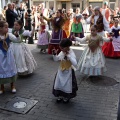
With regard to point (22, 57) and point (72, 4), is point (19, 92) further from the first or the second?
point (72, 4)

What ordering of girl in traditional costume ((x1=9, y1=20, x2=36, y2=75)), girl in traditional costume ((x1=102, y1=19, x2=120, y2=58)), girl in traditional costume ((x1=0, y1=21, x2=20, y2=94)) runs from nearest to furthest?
1. girl in traditional costume ((x1=0, y1=21, x2=20, y2=94))
2. girl in traditional costume ((x1=9, y1=20, x2=36, y2=75))
3. girl in traditional costume ((x1=102, y1=19, x2=120, y2=58))

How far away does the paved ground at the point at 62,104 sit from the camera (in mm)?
4066

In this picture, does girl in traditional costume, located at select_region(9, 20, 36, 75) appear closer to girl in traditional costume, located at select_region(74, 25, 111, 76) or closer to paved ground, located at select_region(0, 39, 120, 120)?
paved ground, located at select_region(0, 39, 120, 120)

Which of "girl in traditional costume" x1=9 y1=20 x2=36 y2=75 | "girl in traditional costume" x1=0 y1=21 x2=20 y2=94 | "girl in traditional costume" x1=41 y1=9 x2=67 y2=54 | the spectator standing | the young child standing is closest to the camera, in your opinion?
the young child standing

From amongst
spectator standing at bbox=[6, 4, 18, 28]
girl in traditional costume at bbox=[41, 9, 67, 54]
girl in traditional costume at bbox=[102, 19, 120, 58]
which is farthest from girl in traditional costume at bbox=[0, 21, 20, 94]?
spectator standing at bbox=[6, 4, 18, 28]

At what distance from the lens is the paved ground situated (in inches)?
160

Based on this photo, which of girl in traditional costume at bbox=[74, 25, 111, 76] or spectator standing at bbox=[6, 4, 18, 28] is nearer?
girl in traditional costume at bbox=[74, 25, 111, 76]

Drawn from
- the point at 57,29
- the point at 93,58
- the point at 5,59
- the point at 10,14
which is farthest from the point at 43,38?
the point at 5,59

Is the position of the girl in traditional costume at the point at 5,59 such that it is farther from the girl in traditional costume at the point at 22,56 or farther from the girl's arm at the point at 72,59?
the girl's arm at the point at 72,59

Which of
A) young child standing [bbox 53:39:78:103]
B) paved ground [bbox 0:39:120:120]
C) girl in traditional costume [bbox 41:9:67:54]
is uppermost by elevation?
girl in traditional costume [bbox 41:9:67:54]

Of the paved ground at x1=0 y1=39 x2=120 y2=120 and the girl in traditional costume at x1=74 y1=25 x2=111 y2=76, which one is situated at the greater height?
the girl in traditional costume at x1=74 y1=25 x2=111 y2=76

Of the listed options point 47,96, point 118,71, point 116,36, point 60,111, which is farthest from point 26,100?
point 116,36

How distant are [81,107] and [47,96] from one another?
849 millimetres

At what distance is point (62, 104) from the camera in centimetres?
453
